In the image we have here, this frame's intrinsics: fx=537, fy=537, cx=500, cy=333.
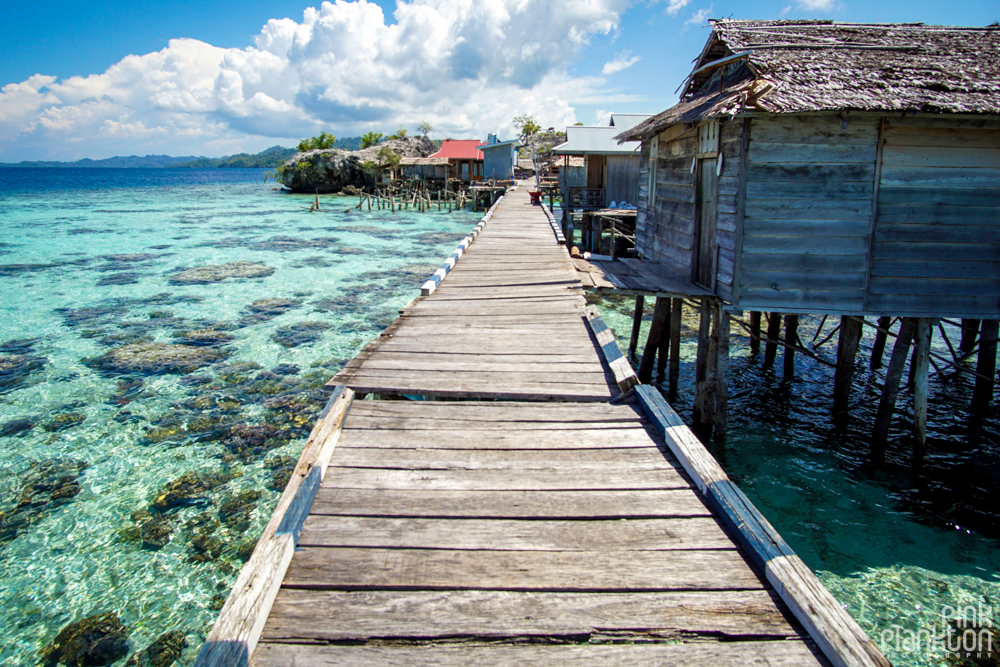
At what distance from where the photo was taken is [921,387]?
7.41 m

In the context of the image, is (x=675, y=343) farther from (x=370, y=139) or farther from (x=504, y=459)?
(x=370, y=139)

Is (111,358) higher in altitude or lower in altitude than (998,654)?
higher

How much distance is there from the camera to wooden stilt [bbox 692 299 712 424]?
7.99 meters

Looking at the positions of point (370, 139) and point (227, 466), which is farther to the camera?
point (370, 139)

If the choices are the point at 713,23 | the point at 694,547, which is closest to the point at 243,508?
the point at 694,547

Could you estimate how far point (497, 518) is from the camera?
2848 millimetres

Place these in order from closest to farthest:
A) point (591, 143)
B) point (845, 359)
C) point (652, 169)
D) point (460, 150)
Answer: point (845, 359) < point (652, 169) < point (591, 143) < point (460, 150)

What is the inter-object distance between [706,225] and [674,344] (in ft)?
6.76

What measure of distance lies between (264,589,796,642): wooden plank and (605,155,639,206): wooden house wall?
76.0 feet

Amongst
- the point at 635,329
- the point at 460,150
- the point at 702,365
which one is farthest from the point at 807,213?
the point at 460,150

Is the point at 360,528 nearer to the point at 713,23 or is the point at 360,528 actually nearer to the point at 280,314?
the point at 713,23

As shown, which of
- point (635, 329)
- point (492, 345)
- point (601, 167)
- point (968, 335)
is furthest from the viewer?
point (601, 167)

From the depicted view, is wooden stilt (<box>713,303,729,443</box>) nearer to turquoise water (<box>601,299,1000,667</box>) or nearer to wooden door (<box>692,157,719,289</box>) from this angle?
turquoise water (<box>601,299,1000,667</box>)

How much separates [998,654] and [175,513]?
A: 27.3 feet
